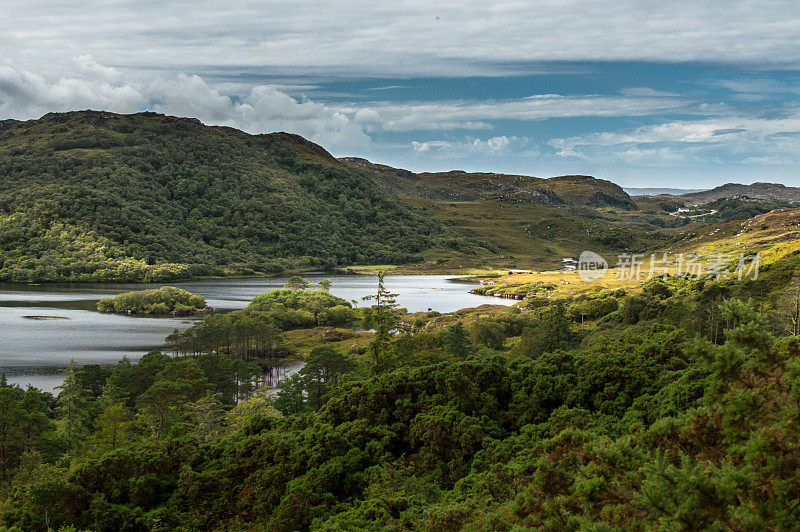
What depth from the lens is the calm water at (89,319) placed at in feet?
234

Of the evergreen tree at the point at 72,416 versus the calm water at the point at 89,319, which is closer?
the evergreen tree at the point at 72,416

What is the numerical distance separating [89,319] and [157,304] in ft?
48.8

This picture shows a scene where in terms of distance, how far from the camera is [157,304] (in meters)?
117

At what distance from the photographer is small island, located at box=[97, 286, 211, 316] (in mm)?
115875

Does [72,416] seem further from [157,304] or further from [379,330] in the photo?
[157,304]

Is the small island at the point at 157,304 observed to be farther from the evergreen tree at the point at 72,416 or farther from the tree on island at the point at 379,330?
the tree on island at the point at 379,330

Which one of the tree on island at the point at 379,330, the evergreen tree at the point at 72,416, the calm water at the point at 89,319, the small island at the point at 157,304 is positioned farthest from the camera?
the small island at the point at 157,304

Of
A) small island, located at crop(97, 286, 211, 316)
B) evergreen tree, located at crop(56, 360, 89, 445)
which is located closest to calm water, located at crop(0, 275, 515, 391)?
small island, located at crop(97, 286, 211, 316)

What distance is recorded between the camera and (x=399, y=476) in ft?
56.2

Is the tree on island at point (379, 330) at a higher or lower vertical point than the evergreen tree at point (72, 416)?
higher

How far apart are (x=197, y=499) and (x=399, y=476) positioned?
247 inches

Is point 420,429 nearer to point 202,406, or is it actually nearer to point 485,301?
point 202,406

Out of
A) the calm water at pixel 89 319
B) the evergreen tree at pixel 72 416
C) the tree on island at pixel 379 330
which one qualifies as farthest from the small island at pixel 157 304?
the tree on island at pixel 379 330

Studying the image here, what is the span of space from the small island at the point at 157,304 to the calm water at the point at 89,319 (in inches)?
155
